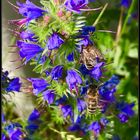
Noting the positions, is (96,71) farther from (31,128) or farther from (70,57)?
(31,128)

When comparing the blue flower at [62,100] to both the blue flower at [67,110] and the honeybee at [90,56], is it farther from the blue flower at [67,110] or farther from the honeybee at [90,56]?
the honeybee at [90,56]

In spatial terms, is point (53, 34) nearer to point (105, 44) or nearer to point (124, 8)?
point (105, 44)

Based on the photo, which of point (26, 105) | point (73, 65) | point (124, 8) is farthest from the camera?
point (124, 8)

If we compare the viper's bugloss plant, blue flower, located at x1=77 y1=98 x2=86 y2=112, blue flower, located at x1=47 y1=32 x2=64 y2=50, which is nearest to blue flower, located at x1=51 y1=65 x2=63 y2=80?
the viper's bugloss plant

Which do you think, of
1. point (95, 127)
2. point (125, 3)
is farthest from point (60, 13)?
point (125, 3)

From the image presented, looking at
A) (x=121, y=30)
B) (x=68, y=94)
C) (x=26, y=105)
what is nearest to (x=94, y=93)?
(x=68, y=94)

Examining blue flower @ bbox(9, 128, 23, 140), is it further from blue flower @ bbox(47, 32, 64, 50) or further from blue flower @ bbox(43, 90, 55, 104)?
blue flower @ bbox(47, 32, 64, 50)
